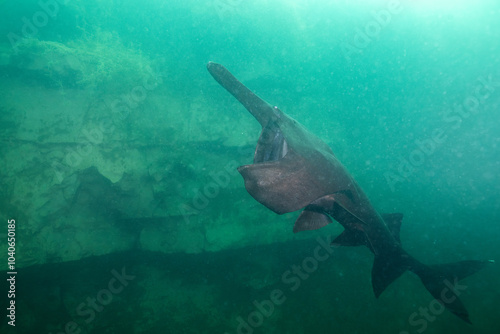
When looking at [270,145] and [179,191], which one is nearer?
[270,145]

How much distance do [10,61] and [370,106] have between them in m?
20.1

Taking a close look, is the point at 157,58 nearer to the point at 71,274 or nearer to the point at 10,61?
the point at 10,61

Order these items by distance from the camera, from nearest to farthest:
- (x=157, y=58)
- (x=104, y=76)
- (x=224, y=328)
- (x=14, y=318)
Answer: (x=14, y=318) < (x=224, y=328) < (x=104, y=76) < (x=157, y=58)

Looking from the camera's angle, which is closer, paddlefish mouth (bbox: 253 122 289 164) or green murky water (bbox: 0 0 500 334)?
paddlefish mouth (bbox: 253 122 289 164)

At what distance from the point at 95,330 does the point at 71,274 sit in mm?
2000

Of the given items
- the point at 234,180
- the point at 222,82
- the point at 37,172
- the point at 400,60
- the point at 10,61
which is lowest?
the point at 37,172

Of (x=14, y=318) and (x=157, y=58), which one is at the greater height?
(x=157, y=58)

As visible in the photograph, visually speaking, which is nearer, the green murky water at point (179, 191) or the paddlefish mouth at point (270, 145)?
the paddlefish mouth at point (270, 145)

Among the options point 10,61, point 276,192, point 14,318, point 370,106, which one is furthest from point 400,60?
point 14,318

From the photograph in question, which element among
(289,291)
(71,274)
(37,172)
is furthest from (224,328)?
(37,172)

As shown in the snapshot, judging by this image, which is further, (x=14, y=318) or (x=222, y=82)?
(x=14, y=318)

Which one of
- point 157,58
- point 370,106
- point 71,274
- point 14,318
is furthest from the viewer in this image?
point 370,106

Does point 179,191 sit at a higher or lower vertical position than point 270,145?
lower

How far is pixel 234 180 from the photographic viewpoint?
31.3 ft
